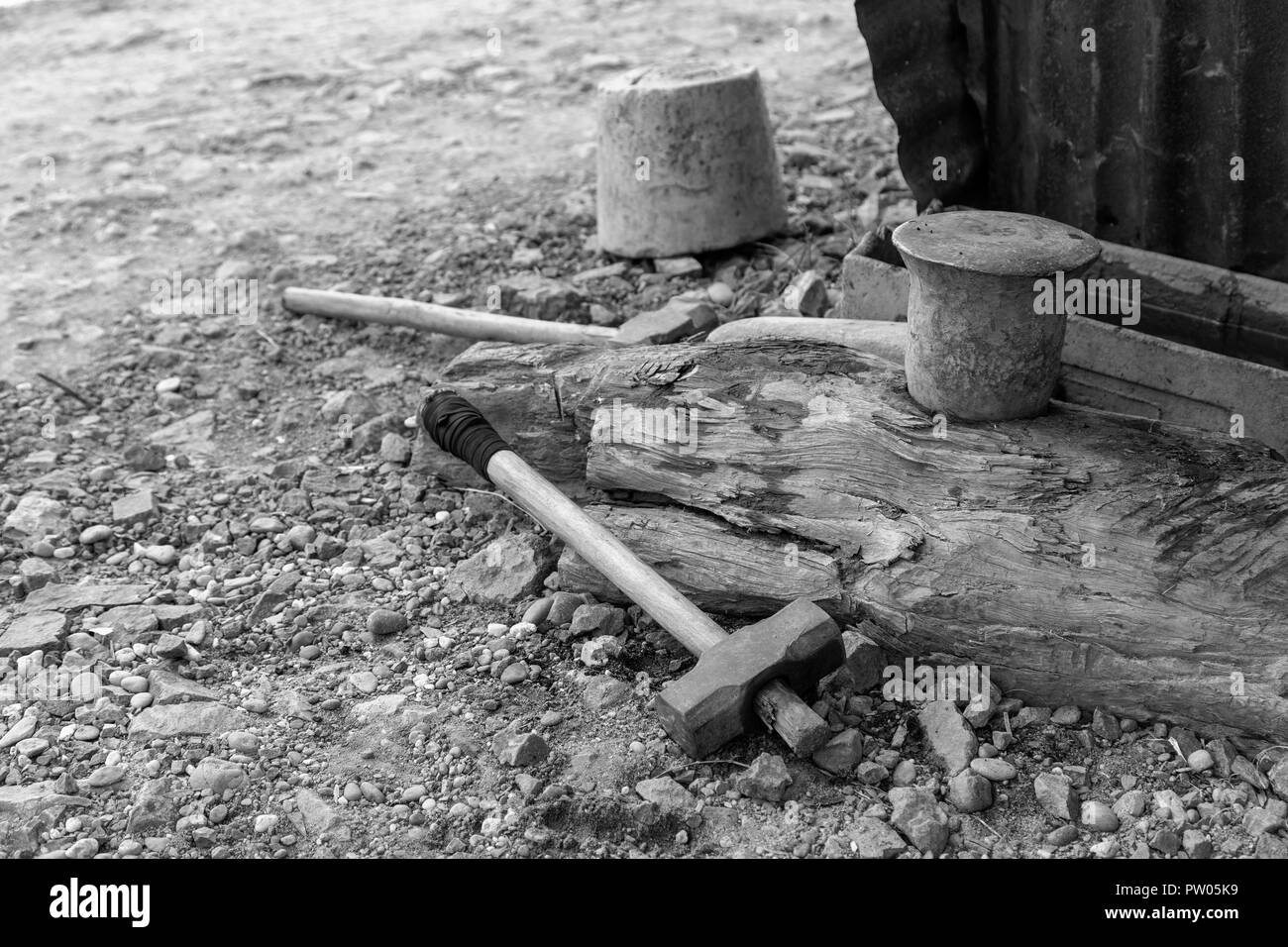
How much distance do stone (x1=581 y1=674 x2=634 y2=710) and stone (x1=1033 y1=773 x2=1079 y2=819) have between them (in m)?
1.05

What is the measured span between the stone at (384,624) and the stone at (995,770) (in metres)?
1.66

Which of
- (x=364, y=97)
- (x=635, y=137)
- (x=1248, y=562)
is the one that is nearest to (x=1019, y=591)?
(x=1248, y=562)

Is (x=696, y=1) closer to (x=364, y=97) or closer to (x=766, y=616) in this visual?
(x=364, y=97)

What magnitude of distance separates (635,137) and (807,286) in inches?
45.1

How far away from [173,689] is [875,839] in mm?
1886

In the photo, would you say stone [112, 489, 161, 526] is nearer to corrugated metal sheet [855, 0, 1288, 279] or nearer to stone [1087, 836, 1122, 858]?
corrugated metal sheet [855, 0, 1288, 279]

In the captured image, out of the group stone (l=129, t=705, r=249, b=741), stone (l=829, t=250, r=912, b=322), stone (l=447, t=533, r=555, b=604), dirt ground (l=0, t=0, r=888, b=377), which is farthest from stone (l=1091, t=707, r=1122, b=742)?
dirt ground (l=0, t=0, r=888, b=377)

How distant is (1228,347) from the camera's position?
3.97 meters

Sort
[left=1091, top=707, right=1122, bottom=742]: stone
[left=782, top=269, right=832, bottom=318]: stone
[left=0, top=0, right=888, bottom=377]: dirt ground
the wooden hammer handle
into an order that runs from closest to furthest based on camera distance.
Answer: [left=1091, top=707, right=1122, bottom=742]: stone → the wooden hammer handle → [left=782, top=269, right=832, bottom=318]: stone → [left=0, top=0, right=888, bottom=377]: dirt ground

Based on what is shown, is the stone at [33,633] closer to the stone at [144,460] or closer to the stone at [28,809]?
the stone at [28,809]

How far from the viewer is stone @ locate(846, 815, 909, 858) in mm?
2840

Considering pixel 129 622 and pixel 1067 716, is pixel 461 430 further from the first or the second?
pixel 1067 716

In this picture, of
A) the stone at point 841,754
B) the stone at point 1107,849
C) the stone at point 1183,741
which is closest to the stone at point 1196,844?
the stone at point 1107,849

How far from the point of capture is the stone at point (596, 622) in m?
3.62
